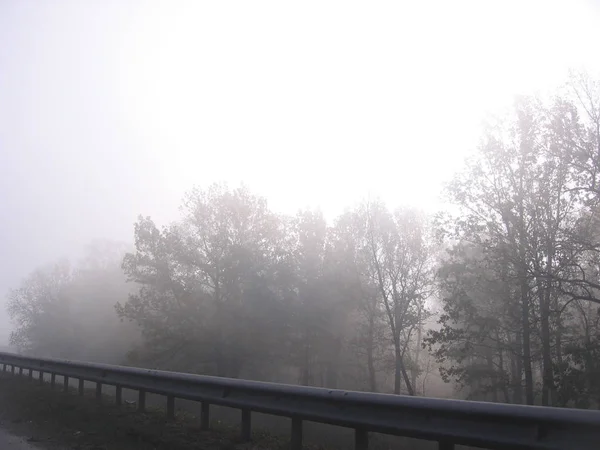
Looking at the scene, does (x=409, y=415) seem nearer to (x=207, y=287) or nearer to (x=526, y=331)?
(x=526, y=331)

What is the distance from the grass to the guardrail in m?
0.46

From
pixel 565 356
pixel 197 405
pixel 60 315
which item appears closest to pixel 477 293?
pixel 565 356

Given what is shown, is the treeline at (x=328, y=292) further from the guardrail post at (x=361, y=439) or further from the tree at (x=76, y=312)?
the guardrail post at (x=361, y=439)

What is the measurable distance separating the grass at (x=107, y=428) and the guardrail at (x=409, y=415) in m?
0.46

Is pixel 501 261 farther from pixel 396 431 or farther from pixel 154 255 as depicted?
pixel 154 255

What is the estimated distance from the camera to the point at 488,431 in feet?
15.2

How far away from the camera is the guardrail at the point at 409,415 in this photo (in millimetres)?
4199

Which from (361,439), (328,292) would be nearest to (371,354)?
(328,292)

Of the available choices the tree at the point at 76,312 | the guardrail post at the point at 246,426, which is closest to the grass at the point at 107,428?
the guardrail post at the point at 246,426

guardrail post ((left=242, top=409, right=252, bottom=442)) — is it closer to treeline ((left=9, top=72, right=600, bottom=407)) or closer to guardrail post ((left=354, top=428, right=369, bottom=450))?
guardrail post ((left=354, top=428, right=369, bottom=450))

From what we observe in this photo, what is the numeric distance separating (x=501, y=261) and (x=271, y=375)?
21.9 m

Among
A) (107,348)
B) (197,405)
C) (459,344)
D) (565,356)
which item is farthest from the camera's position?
(107,348)

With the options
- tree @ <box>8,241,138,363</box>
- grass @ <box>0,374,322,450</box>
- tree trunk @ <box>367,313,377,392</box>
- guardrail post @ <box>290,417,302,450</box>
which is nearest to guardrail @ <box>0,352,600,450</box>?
guardrail post @ <box>290,417,302,450</box>

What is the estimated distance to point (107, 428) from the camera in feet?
28.8
